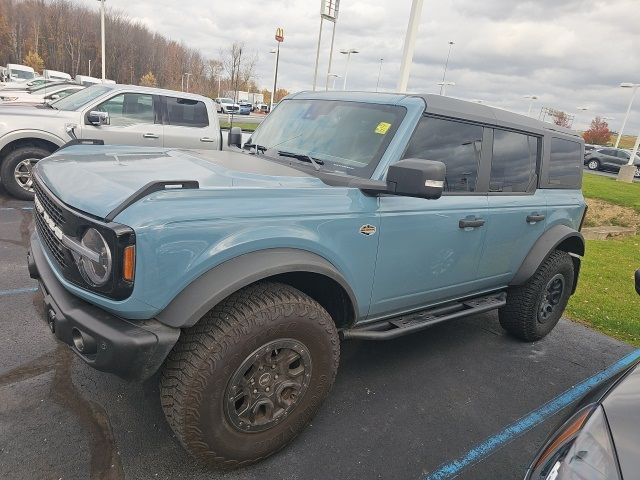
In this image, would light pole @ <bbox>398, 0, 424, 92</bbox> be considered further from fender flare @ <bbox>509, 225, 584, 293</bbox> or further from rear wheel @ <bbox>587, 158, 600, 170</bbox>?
rear wheel @ <bbox>587, 158, 600, 170</bbox>

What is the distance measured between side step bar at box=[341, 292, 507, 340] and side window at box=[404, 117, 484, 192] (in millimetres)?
925

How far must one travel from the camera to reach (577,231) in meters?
4.40

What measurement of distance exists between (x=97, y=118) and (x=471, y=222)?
20.3ft

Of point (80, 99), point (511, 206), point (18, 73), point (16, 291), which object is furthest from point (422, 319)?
point (18, 73)

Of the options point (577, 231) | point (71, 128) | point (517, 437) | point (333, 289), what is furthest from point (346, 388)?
point (71, 128)

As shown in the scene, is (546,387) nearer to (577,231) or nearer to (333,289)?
(577,231)

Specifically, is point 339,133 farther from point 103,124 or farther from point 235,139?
point 103,124

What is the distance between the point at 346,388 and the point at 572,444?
1.82m

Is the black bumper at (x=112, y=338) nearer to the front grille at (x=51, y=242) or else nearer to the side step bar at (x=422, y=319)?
the front grille at (x=51, y=242)

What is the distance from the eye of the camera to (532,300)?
402cm

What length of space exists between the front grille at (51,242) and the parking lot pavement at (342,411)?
38.2 inches

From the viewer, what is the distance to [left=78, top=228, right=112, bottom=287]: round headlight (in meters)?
1.85

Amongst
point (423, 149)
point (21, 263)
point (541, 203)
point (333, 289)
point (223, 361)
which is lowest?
point (21, 263)

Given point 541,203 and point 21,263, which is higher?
point 541,203
